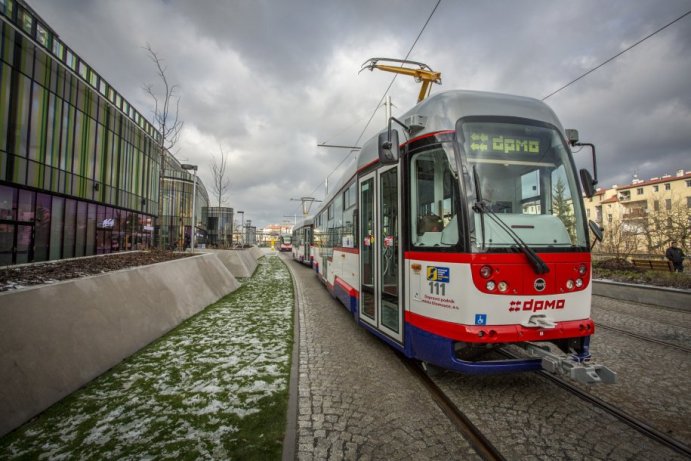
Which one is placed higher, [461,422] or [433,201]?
[433,201]

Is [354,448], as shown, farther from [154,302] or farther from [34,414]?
[154,302]

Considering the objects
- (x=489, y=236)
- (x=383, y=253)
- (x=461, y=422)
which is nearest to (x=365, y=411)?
(x=461, y=422)

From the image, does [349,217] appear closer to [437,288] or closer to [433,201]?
[433,201]

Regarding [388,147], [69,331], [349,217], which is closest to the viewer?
[69,331]

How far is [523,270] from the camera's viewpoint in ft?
11.2

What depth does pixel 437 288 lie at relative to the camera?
3693mm

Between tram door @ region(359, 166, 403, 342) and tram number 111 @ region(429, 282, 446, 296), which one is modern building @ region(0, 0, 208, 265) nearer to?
tram door @ region(359, 166, 403, 342)

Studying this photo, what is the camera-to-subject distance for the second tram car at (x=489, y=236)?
3.37m

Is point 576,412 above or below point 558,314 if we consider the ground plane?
below

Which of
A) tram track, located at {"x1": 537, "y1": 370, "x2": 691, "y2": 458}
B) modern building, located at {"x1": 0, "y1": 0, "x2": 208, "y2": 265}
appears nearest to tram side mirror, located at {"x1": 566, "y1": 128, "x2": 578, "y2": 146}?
tram track, located at {"x1": 537, "y1": 370, "x2": 691, "y2": 458}

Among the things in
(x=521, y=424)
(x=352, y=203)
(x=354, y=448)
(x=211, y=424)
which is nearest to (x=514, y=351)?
(x=521, y=424)

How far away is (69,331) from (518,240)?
199 inches

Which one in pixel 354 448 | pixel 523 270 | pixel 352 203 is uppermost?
pixel 352 203

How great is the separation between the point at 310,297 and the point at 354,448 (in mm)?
7339
